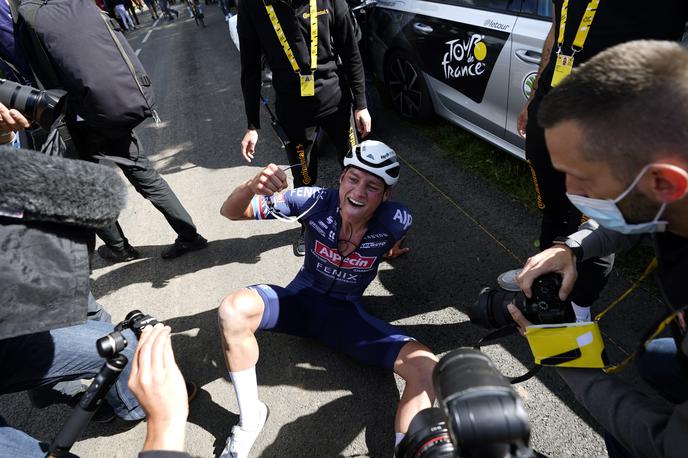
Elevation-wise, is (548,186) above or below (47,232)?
below

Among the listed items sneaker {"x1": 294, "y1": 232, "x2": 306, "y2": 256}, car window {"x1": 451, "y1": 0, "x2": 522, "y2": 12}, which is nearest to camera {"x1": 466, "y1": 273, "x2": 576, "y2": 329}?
sneaker {"x1": 294, "y1": 232, "x2": 306, "y2": 256}

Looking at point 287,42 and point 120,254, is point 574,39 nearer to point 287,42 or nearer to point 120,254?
point 287,42

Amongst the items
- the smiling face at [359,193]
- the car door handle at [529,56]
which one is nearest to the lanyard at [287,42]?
the smiling face at [359,193]

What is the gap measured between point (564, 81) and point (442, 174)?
10.1 ft

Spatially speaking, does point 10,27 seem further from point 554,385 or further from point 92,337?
point 554,385

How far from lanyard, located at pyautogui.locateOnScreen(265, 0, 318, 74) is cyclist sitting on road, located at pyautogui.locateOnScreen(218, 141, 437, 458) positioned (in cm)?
77

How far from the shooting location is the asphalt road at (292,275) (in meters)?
2.38

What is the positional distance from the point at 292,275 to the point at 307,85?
5.06 feet

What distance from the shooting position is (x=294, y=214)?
100 inches

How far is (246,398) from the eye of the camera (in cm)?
226

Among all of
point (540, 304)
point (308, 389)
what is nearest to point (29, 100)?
point (308, 389)

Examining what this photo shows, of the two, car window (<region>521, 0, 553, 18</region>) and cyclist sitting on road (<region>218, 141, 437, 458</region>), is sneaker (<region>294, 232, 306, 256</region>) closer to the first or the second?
cyclist sitting on road (<region>218, 141, 437, 458</region>)

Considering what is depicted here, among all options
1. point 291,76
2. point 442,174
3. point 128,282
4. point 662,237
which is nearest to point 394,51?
point 442,174

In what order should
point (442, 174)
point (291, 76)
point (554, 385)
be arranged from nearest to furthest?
point (554, 385)
point (291, 76)
point (442, 174)
